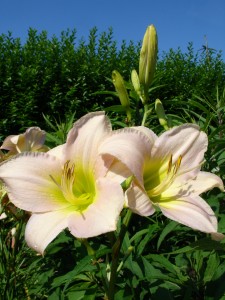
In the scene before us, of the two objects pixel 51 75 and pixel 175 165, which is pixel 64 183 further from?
pixel 51 75

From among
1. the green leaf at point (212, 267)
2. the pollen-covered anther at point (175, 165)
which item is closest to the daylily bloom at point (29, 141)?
the pollen-covered anther at point (175, 165)

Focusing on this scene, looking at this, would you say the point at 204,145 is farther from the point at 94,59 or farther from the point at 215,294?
the point at 94,59

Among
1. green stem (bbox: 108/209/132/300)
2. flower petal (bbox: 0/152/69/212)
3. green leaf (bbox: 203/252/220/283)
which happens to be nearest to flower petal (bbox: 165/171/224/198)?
green stem (bbox: 108/209/132/300)

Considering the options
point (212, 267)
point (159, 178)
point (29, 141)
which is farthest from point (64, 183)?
point (212, 267)

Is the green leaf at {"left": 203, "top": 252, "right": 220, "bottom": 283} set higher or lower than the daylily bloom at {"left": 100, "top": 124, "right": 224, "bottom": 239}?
lower

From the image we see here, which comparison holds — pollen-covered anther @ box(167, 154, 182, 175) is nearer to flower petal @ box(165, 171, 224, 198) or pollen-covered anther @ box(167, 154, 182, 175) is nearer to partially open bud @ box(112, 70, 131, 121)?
flower petal @ box(165, 171, 224, 198)

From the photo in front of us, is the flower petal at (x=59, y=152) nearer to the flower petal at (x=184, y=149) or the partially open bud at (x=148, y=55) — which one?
the flower petal at (x=184, y=149)
